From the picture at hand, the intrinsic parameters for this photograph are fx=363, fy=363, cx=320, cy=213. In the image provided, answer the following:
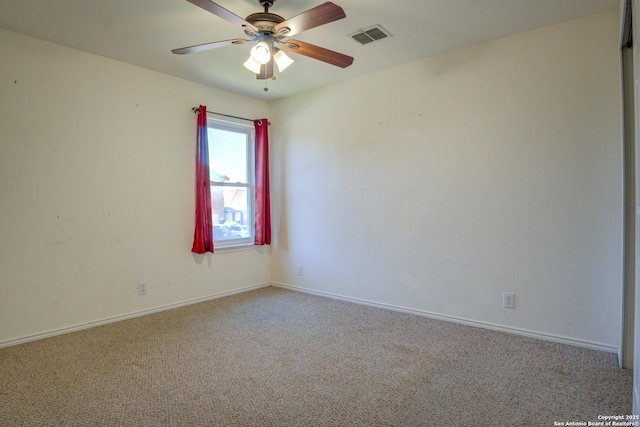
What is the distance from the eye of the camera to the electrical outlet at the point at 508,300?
9.86 ft

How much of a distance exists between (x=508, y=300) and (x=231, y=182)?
3.18 meters

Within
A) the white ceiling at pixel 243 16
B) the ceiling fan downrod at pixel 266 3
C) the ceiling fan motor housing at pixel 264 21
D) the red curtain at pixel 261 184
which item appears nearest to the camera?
the ceiling fan motor housing at pixel 264 21

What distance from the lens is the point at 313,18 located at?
2.04 metres

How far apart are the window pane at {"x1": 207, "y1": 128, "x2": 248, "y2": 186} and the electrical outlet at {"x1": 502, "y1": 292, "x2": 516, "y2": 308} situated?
10.3 feet

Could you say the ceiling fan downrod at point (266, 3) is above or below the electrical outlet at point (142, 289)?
above

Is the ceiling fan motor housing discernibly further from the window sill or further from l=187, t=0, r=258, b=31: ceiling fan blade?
the window sill

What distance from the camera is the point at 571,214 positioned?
274 cm

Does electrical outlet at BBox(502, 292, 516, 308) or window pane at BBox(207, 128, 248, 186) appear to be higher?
window pane at BBox(207, 128, 248, 186)

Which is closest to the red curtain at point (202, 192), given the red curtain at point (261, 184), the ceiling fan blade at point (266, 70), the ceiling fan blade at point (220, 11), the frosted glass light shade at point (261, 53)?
the red curtain at point (261, 184)

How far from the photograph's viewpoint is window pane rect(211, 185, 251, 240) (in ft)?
14.0

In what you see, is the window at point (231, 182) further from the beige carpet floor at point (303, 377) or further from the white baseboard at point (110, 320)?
the beige carpet floor at point (303, 377)

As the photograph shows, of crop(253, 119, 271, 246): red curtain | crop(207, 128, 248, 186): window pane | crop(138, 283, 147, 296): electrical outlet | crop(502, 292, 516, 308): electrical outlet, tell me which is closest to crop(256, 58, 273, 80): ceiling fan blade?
crop(207, 128, 248, 186): window pane

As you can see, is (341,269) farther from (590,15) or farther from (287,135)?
(590,15)

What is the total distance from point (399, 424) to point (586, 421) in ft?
3.03
